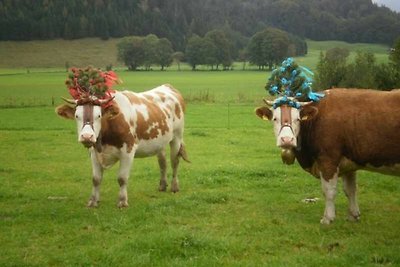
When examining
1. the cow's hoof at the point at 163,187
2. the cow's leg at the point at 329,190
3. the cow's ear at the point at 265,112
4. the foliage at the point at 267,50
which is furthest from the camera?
the foliage at the point at 267,50

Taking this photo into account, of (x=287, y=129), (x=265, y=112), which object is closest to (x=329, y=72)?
(x=265, y=112)

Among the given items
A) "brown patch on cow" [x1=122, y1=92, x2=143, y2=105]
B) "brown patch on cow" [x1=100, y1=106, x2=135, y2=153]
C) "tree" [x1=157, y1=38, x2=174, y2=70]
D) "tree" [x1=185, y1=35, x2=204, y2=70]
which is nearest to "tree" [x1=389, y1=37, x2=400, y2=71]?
"brown patch on cow" [x1=122, y1=92, x2=143, y2=105]

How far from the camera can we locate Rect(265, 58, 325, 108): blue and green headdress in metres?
8.72

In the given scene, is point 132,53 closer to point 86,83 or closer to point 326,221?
point 86,83

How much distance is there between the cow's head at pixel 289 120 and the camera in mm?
8211

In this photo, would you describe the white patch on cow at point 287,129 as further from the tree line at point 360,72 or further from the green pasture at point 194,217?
the tree line at point 360,72

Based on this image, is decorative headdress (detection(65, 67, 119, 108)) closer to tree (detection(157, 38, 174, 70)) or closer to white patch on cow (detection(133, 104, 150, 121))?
white patch on cow (detection(133, 104, 150, 121))

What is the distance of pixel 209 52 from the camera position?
110750 mm

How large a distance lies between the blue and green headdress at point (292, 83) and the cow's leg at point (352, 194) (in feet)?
5.75

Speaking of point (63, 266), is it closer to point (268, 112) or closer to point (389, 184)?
point (268, 112)

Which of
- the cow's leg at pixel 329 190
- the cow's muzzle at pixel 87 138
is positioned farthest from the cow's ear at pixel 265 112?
the cow's muzzle at pixel 87 138

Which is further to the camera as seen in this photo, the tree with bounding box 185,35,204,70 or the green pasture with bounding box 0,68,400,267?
the tree with bounding box 185,35,204,70

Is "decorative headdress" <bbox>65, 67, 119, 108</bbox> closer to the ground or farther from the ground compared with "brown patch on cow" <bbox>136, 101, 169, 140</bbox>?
farther from the ground

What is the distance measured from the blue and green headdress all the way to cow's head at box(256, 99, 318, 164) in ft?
0.67
